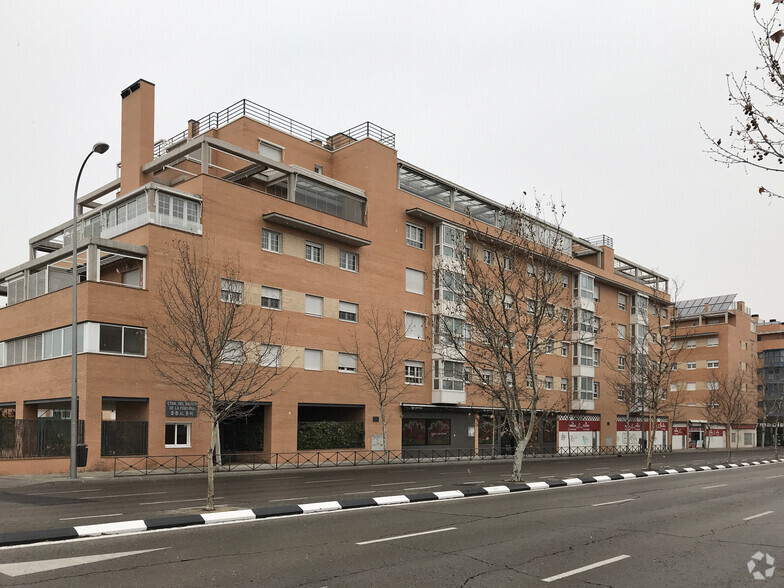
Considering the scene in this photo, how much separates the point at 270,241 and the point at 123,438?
505 inches

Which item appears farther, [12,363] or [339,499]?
[12,363]

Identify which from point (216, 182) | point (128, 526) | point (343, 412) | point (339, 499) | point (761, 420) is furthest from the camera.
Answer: point (761, 420)

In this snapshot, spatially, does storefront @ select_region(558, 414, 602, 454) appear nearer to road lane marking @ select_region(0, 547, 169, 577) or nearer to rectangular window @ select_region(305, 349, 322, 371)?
rectangular window @ select_region(305, 349, 322, 371)

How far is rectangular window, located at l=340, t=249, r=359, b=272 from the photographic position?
41.6 metres

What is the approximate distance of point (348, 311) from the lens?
136 ft

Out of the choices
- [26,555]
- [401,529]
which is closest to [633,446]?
[401,529]

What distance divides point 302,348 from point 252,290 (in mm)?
4534

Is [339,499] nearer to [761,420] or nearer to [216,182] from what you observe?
[216,182]

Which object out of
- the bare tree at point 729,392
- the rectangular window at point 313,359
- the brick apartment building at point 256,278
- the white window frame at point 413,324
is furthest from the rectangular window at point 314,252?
the bare tree at point 729,392

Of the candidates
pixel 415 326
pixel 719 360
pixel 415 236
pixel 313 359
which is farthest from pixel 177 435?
pixel 719 360

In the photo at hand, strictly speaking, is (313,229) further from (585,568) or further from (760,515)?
(585,568)

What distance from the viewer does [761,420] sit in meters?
101

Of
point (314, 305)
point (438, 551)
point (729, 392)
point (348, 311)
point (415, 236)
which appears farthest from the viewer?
point (729, 392)

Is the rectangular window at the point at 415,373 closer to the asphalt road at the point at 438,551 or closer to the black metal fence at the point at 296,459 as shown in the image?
the black metal fence at the point at 296,459
